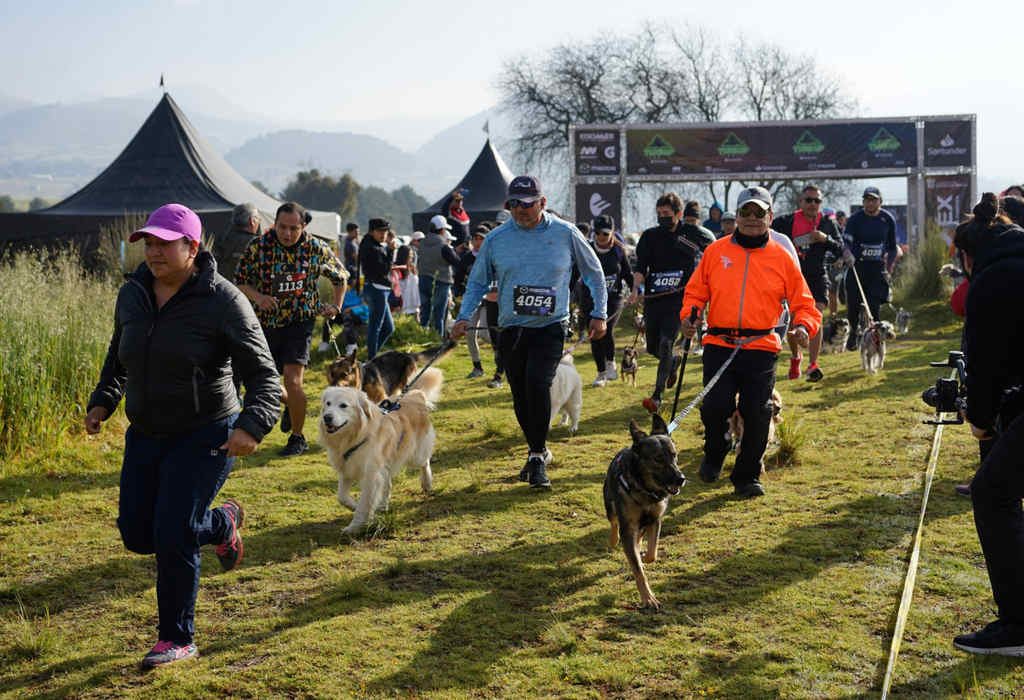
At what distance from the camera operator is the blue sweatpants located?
305cm

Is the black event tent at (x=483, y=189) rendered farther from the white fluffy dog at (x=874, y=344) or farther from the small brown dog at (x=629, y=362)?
the white fluffy dog at (x=874, y=344)

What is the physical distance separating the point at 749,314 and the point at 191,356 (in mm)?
3719

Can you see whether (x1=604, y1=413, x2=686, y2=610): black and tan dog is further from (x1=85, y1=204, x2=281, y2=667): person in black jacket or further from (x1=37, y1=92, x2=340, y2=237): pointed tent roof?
(x1=37, y1=92, x2=340, y2=237): pointed tent roof

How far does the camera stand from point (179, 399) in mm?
3678

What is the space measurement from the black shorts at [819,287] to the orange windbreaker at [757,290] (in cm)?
552

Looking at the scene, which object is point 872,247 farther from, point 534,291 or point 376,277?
point 534,291

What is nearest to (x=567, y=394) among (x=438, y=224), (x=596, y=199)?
(x=438, y=224)

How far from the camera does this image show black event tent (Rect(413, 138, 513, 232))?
33.1 meters

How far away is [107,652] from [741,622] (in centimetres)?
283

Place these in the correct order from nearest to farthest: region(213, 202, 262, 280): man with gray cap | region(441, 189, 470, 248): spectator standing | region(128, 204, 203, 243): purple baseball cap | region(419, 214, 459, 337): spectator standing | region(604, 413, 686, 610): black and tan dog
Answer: region(128, 204, 203, 243): purple baseball cap
region(604, 413, 686, 610): black and tan dog
region(213, 202, 262, 280): man with gray cap
region(419, 214, 459, 337): spectator standing
region(441, 189, 470, 248): spectator standing

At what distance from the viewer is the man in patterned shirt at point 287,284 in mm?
7156

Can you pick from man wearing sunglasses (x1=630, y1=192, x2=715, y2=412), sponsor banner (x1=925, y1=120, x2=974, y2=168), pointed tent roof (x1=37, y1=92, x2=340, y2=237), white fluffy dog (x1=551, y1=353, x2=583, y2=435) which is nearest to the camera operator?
white fluffy dog (x1=551, y1=353, x2=583, y2=435)

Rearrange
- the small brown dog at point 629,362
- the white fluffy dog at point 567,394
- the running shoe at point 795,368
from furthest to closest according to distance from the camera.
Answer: the running shoe at point 795,368
the small brown dog at point 629,362
the white fluffy dog at point 567,394

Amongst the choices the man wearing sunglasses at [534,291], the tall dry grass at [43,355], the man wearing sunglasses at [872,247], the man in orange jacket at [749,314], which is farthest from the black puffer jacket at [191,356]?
the man wearing sunglasses at [872,247]
